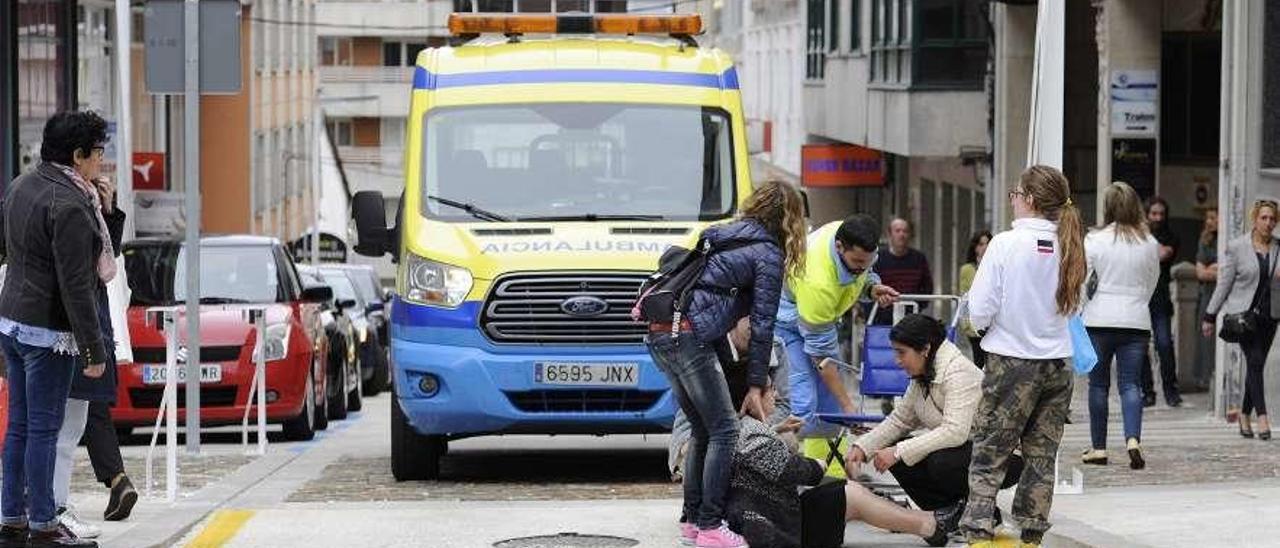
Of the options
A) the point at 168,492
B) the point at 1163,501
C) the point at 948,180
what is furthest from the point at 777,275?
the point at 948,180

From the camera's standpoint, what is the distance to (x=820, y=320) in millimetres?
13977

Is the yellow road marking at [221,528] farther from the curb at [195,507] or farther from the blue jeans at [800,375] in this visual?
the blue jeans at [800,375]

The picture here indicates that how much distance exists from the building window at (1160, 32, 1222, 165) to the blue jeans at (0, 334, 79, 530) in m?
18.7

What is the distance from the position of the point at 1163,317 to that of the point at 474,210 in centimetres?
873

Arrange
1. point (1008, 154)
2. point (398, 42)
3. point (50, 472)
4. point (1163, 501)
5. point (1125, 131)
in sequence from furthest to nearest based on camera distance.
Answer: point (398, 42), point (1008, 154), point (1125, 131), point (1163, 501), point (50, 472)

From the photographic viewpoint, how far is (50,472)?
435 inches

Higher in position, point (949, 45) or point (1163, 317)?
point (949, 45)

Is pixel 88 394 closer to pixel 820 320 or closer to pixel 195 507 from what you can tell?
pixel 195 507

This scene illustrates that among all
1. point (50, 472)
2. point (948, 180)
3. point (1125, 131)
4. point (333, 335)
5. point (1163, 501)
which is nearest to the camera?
point (50, 472)

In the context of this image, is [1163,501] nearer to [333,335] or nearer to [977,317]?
[977,317]

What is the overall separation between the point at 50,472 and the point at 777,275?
317 centimetres

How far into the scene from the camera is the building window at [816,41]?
48.1 metres

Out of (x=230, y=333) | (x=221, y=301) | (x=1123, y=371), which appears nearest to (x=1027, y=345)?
(x=1123, y=371)

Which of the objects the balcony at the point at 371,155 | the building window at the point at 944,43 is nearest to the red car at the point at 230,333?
the building window at the point at 944,43
